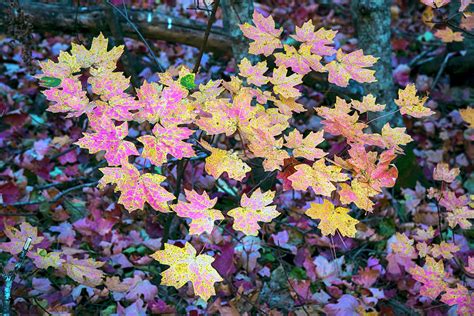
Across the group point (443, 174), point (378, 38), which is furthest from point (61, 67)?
point (378, 38)

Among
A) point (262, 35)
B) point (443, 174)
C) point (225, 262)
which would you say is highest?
point (262, 35)

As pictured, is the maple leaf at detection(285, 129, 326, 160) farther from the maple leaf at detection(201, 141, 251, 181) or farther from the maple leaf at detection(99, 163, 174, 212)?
the maple leaf at detection(99, 163, 174, 212)

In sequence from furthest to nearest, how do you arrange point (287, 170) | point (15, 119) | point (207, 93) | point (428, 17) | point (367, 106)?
point (15, 119)
point (428, 17)
point (367, 106)
point (207, 93)
point (287, 170)

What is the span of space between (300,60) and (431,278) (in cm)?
100

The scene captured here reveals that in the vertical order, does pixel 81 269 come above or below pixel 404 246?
below

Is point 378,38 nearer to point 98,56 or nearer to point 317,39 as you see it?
point 317,39

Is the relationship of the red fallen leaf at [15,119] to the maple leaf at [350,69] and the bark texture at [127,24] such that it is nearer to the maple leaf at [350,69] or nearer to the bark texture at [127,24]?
the bark texture at [127,24]

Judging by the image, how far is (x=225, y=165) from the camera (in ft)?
4.98

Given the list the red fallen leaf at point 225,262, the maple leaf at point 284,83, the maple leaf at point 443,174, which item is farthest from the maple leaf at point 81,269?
the maple leaf at point 443,174

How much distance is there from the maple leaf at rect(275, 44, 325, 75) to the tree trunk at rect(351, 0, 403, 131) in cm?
117

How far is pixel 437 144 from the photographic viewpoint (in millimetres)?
3646

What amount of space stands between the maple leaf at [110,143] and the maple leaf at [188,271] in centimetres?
30

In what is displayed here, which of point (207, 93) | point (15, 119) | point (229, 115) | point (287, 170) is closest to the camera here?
point (229, 115)

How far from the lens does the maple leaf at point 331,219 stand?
1.56 metres
